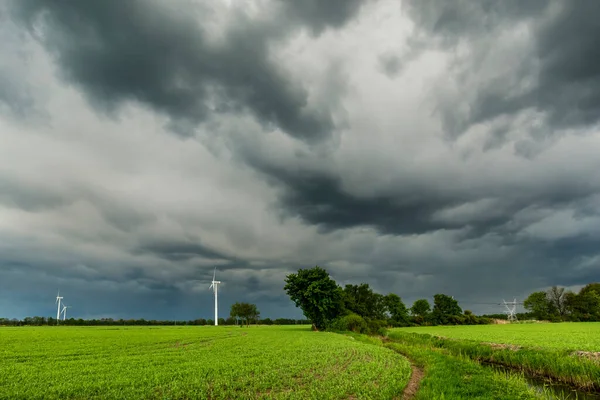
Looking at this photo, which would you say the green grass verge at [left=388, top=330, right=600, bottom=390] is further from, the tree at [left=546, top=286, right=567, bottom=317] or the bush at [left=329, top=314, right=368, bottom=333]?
the tree at [left=546, top=286, right=567, bottom=317]

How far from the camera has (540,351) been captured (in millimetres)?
33469

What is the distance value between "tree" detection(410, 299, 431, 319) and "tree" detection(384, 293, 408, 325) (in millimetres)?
12748

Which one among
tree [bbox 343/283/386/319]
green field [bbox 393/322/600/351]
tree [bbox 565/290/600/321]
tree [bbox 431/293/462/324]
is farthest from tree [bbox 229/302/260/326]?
tree [bbox 565/290/600/321]

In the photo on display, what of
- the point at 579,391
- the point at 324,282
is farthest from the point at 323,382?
the point at 324,282

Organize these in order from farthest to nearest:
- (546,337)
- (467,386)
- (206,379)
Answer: (546,337) → (206,379) → (467,386)

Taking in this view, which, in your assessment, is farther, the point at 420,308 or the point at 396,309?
the point at 420,308

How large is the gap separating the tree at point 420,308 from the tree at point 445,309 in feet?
14.7

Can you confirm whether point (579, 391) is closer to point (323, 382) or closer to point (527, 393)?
point (527, 393)

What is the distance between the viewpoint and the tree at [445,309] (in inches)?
6427

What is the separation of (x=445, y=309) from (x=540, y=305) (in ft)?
186

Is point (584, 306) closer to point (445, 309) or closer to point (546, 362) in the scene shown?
point (445, 309)

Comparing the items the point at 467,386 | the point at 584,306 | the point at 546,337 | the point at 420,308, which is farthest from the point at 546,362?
the point at 584,306

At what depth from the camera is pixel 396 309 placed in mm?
160750

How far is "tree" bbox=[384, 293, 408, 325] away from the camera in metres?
161
